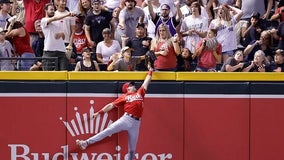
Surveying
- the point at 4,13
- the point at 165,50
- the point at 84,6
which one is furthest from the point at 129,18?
the point at 4,13

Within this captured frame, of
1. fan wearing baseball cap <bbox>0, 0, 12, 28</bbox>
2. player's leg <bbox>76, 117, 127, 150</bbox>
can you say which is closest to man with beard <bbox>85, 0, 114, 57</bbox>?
fan wearing baseball cap <bbox>0, 0, 12, 28</bbox>

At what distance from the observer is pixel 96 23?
23094 mm

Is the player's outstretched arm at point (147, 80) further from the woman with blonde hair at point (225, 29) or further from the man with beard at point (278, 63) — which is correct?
the woman with blonde hair at point (225, 29)

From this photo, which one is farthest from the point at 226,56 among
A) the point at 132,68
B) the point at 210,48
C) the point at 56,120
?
the point at 56,120

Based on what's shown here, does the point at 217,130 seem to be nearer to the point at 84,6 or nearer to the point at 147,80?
the point at 147,80

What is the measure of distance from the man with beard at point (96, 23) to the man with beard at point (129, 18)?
0.75 feet

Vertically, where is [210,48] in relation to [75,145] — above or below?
above

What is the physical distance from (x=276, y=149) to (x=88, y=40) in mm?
4565

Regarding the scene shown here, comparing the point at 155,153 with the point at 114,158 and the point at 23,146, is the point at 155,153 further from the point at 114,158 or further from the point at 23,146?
the point at 23,146

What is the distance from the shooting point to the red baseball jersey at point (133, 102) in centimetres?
2005

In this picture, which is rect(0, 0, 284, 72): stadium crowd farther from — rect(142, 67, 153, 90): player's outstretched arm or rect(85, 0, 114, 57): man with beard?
rect(142, 67, 153, 90): player's outstretched arm

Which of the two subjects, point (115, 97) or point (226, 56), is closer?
point (115, 97)

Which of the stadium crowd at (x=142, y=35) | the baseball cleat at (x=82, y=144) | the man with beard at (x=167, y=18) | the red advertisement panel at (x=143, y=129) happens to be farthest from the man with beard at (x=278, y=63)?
the baseball cleat at (x=82, y=144)

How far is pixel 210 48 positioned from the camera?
22078 mm
